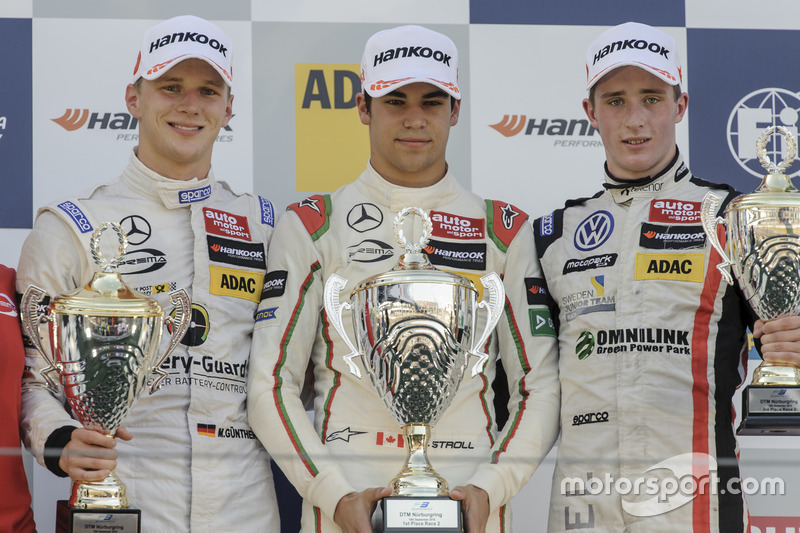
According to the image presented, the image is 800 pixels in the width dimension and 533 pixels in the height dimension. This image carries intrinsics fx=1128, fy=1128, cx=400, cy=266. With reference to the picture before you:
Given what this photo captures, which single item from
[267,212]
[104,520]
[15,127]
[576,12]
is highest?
[576,12]

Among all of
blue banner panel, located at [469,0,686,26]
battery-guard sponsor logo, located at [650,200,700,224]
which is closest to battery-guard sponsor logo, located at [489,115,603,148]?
blue banner panel, located at [469,0,686,26]

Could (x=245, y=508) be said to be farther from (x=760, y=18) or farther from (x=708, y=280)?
(x=760, y=18)

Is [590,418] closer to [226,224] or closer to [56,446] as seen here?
[226,224]

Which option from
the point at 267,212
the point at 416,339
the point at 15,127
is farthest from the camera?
the point at 15,127

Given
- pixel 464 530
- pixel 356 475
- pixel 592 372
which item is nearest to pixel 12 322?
pixel 356 475

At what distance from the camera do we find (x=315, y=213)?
272 centimetres

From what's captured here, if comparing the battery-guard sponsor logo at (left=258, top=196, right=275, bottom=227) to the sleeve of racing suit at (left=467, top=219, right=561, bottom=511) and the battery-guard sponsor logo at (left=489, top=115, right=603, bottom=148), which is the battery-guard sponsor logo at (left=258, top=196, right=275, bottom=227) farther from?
the battery-guard sponsor logo at (left=489, top=115, right=603, bottom=148)

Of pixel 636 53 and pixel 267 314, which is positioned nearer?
pixel 267 314

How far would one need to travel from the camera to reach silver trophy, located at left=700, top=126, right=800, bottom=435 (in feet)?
7.19

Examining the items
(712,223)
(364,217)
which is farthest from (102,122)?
(712,223)

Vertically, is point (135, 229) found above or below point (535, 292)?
above

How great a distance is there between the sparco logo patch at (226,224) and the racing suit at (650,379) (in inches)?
30.9

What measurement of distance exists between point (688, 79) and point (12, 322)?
2.00m

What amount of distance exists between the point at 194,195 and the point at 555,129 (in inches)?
44.2
